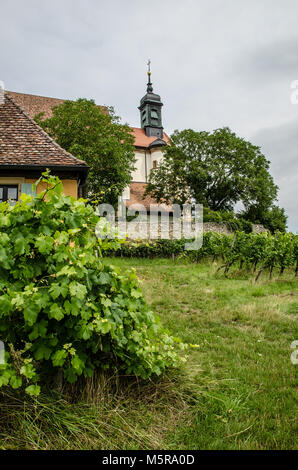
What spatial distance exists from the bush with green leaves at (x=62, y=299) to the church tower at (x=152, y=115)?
43.5 meters

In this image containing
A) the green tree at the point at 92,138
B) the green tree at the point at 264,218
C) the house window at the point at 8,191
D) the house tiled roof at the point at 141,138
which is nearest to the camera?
the house window at the point at 8,191

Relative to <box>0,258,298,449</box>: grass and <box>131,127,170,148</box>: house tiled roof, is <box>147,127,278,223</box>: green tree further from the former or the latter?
<box>0,258,298,449</box>: grass

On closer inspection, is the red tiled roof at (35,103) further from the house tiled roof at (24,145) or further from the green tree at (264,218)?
the house tiled roof at (24,145)

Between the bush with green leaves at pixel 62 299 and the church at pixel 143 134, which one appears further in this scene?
the church at pixel 143 134

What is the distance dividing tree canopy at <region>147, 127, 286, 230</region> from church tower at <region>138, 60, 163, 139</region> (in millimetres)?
13629

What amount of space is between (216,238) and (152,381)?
12578 millimetres

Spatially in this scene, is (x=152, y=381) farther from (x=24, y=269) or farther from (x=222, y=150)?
(x=222, y=150)

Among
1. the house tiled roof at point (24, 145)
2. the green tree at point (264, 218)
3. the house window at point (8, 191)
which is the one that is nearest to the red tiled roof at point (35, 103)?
the green tree at point (264, 218)

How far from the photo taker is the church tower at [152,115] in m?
44.4

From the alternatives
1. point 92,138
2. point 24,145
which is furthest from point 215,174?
point 24,145

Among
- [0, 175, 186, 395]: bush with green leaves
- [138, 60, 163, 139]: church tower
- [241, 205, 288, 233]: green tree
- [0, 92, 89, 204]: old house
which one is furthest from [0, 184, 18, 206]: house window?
[138, 60, 163, 139]: church tower

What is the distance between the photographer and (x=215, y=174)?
98.5ft

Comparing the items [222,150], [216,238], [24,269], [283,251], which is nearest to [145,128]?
[222,150]

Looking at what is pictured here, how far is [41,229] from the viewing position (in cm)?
241
